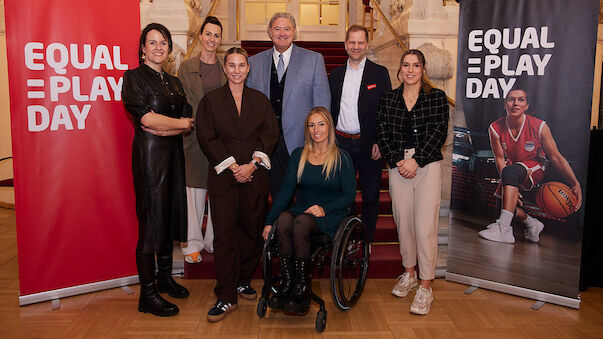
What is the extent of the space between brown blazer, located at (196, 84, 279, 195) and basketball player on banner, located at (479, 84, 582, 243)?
5.27 feet

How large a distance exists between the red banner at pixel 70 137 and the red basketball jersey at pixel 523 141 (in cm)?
258

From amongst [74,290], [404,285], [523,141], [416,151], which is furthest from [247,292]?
[523,141]

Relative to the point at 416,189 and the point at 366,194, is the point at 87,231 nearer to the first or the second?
the point at 366,194

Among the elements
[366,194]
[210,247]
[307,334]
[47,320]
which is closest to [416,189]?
[366,194]

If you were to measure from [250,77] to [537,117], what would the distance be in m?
1.93

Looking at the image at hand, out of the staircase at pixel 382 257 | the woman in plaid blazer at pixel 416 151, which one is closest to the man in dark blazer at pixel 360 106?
the woman in plaid blazer at pixel 416 151

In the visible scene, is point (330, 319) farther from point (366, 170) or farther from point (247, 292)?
point (366, 170)

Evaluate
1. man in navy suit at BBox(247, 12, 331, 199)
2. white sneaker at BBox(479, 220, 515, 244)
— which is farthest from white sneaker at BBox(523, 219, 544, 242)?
man in navy suit at BBox(247, 12, 331, 199)

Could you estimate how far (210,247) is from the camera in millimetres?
3678

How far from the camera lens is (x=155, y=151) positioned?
2865mm

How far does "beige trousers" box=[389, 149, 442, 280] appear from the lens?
3.04 meters

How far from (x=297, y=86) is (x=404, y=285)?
1.53 m

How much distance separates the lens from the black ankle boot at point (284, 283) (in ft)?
8.96

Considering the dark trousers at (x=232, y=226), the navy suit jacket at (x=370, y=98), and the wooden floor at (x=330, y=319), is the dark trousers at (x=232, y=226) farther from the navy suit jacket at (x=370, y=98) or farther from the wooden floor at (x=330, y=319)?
the navy suit jacket at (x=370, y=98)
